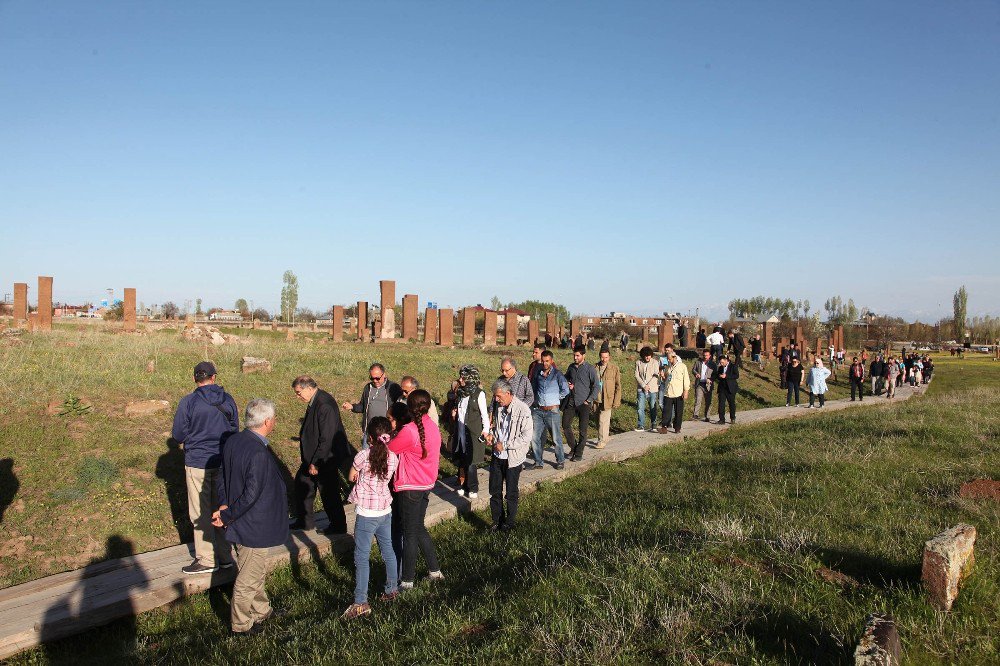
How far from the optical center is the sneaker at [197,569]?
21.1 ft

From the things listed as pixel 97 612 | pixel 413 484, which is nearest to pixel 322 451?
pixel 413 484

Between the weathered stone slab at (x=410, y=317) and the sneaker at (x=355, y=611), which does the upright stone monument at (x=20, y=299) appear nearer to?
the weathered stone slab at (x=410, y=317)

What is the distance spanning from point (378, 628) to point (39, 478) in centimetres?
623

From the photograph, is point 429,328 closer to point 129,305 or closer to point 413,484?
point 129,305

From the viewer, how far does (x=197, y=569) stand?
6531mm

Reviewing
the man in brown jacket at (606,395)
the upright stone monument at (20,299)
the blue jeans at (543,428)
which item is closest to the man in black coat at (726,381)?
the man in brown jacket at (606,395)

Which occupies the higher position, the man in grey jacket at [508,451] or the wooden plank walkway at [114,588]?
the man in grey jacket at [508,451]

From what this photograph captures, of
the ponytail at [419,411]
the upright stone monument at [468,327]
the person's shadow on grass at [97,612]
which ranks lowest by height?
the person's shadow on grass at [97,612]

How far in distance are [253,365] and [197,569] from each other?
8519 mm

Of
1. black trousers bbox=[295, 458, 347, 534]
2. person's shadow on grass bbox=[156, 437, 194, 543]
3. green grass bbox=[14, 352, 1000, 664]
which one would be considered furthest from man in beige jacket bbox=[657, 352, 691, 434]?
person's shadow on grass bbox=[156, 437, 194, 543]

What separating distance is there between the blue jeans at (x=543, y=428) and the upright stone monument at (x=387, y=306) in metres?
17.8

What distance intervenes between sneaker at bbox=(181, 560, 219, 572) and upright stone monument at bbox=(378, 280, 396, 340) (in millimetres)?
20993

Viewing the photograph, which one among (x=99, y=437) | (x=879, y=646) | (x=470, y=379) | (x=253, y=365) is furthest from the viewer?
(x=253, y=365)

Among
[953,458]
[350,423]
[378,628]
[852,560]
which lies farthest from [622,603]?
[350,423]
